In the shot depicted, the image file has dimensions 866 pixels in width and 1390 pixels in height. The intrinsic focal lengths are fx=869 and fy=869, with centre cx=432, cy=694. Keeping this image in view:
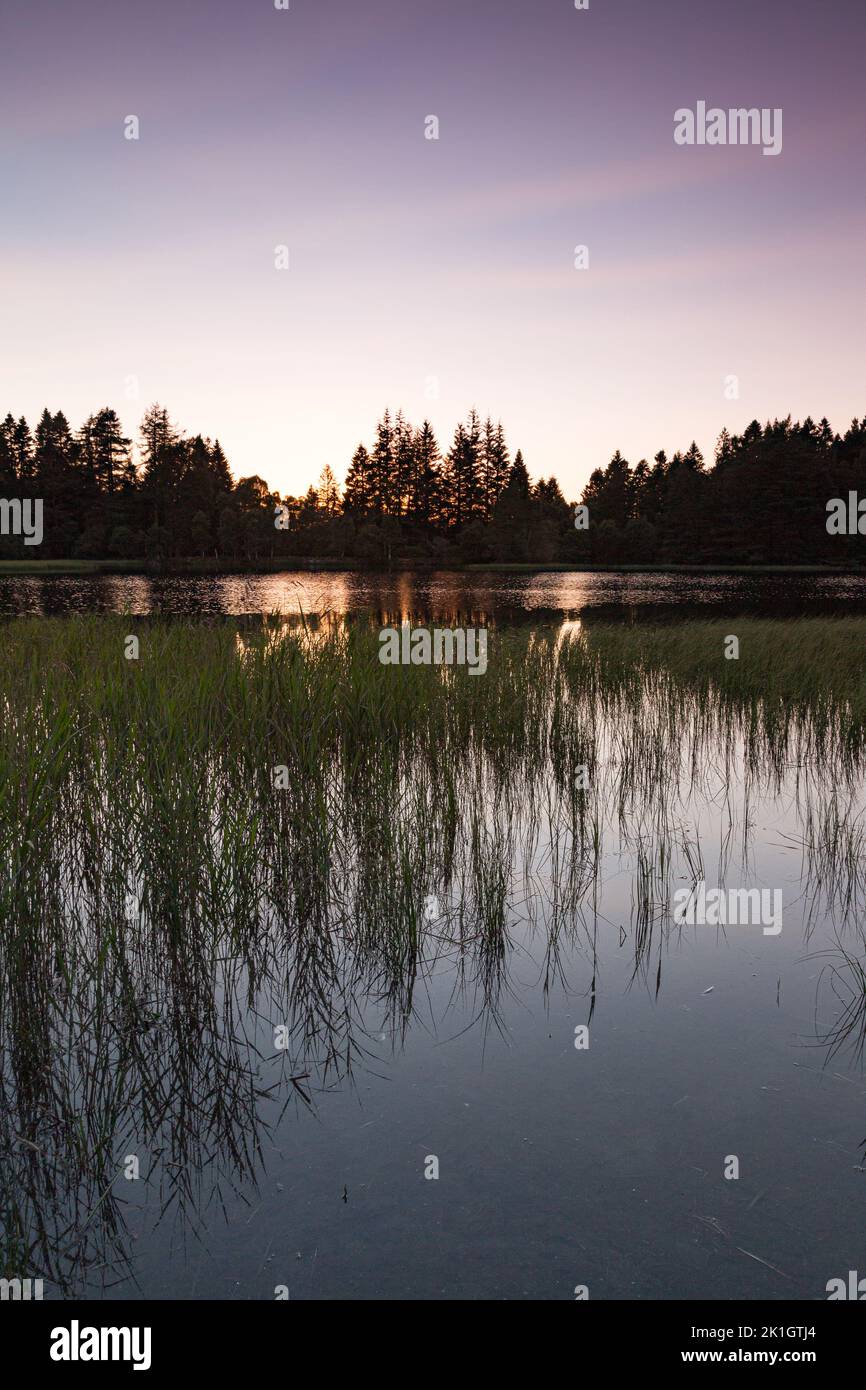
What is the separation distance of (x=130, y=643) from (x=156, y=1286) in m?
8.22

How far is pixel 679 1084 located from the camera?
3.92 m

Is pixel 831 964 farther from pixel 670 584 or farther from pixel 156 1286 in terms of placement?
pixel 670 584

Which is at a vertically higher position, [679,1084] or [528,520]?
[528,520]

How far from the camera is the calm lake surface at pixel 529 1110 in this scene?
290 cm

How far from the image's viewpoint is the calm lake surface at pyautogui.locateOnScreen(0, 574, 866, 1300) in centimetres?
290

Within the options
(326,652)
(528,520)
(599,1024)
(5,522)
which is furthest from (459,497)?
(599,1024)

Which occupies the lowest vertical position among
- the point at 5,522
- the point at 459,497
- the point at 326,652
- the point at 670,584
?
the point at 326,652

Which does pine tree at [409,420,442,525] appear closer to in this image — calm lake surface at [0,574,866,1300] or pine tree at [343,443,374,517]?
pine tree at [343,443,374,517]

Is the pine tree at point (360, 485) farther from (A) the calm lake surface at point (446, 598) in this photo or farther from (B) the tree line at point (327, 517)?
(A) the calm lake surface at point (446, 598)

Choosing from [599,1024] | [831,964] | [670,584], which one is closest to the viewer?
[599,1024]

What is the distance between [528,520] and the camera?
7925 cm

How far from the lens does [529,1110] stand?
373 cm
